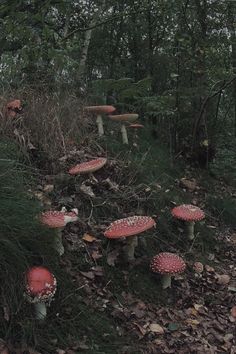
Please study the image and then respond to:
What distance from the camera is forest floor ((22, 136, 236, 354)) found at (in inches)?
174

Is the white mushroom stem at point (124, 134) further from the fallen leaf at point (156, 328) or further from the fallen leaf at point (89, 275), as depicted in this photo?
the fallen leaf at point (156, 328)

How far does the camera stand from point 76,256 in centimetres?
518

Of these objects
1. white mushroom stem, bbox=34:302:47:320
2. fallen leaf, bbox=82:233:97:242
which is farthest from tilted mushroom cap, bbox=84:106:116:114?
white mushroom stem, bbox=34:302:47:320

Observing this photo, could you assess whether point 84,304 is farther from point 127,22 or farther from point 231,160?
point 127,22

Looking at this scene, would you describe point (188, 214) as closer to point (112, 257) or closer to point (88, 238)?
point (112, 257)

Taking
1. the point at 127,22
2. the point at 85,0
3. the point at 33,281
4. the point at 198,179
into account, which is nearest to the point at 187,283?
the point at 33,281

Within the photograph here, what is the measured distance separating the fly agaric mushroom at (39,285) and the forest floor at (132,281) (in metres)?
0.37

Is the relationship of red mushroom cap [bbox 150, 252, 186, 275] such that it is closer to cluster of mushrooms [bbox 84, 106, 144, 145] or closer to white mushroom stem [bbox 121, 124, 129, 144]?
cluster of mushrooms [bbox 84, 106, 144, 145]

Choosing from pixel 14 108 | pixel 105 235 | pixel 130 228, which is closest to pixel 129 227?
pixel 130 228

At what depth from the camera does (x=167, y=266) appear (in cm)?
522

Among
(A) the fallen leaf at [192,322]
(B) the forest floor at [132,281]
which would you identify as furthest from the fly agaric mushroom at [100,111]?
(A) the fallen leaf at [192,322]

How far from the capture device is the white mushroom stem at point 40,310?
415 centimetres

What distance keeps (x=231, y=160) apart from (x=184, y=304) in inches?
212

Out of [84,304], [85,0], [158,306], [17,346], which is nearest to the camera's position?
[17,346]
